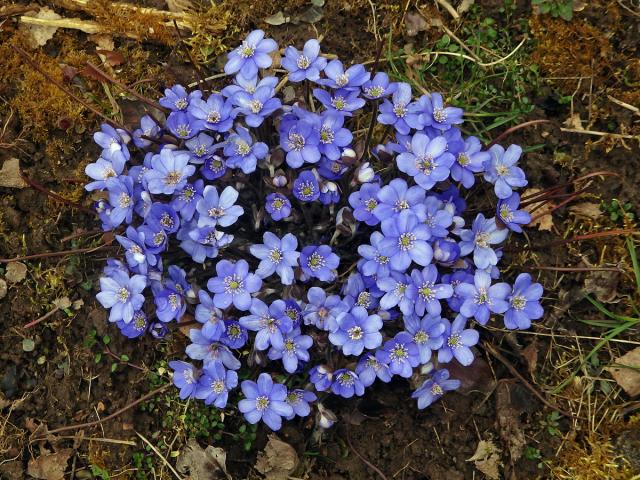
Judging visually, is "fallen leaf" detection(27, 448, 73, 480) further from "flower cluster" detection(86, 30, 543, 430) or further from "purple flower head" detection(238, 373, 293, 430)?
"purple flower head" detection(238, 373, 293, 430)

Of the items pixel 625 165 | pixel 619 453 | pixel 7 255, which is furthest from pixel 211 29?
pixel 619 453

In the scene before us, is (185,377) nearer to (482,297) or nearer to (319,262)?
(319,262)

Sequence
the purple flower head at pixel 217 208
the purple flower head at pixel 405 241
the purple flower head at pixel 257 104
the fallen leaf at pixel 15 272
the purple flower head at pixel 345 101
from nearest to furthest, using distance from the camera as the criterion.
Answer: the purple flower head at pixel 405 241, the purple flower head at pixel 217 208, the purple flower head at pixel 257 104, the purple flower head at pixel 345 101, the fallen leaf at pixel 15 272

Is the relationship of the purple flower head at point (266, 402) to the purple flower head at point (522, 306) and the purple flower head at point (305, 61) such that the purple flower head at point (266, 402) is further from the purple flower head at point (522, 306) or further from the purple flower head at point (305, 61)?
the purple flower head at point (305, 61)

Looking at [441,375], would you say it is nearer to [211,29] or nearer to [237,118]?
[237,118]

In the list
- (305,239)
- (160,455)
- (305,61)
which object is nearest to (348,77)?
(305,61)

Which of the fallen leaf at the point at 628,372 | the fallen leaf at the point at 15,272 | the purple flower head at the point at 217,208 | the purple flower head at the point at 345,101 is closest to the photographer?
the purple flower head at the point at 217,208

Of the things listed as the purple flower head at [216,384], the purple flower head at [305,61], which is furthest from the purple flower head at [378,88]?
the purple flower head at [216,384]
